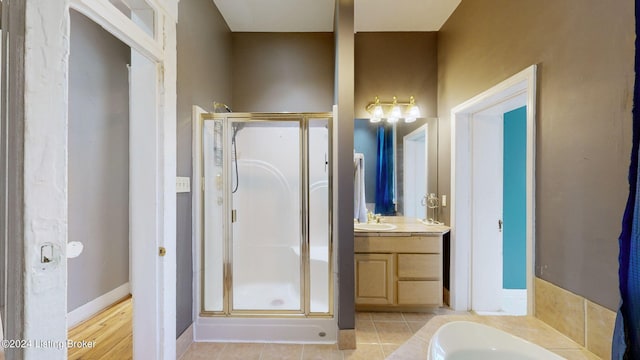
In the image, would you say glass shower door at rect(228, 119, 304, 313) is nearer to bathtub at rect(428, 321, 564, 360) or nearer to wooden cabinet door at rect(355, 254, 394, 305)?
wooden cabinet door at rect(355, 254, 394, 305)

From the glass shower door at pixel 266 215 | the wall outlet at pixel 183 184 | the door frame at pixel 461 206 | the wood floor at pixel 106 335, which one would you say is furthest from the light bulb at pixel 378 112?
the wood floor at pixel 106 335

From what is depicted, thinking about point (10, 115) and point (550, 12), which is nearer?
point (10, 115)

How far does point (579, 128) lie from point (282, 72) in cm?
264

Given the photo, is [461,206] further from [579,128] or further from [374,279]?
[579,128]

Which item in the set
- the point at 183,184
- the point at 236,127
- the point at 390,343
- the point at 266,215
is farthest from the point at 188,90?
the point at 390,343

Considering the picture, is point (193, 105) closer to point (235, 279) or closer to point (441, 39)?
point (235, 279)

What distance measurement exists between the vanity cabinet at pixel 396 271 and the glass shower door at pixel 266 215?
2.07 ft

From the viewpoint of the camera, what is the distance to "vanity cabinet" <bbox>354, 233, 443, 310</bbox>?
2.60 meters

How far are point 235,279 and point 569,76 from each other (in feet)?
8.52

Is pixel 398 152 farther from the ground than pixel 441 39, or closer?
closer

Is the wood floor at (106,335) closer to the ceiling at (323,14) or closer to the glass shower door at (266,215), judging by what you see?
the glass shower door at (266,215)

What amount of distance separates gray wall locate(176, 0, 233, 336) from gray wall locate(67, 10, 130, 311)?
1137mm

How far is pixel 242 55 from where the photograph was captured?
3.08 m

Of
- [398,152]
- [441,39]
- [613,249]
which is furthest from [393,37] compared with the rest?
[613,249]
